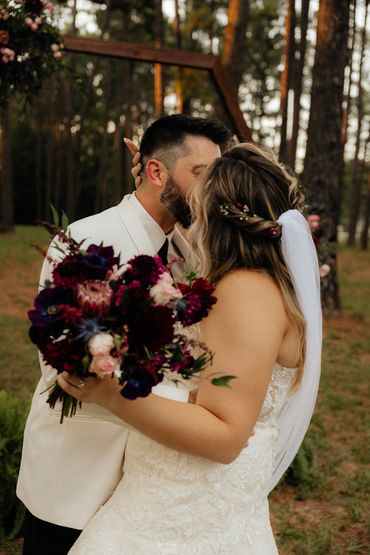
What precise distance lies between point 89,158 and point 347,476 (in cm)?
3471

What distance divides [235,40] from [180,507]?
12.8 metres

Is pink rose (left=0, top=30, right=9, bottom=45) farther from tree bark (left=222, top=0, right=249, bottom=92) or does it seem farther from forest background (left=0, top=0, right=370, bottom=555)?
tree bark (left=222, top=0, right=249, bottom=92)

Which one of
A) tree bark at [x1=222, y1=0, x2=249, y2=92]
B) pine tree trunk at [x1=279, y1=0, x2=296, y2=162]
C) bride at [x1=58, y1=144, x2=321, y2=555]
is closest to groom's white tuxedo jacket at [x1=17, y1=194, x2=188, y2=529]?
bride at [x1=58, y1=144, x2=321, y2=555]

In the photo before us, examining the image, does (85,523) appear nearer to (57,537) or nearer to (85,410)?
(57,537)

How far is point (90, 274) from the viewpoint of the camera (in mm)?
1663

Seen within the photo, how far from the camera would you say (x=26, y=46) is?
5355mm

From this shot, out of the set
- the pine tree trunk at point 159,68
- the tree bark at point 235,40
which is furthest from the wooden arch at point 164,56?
the pine tree trunk at point 159,68

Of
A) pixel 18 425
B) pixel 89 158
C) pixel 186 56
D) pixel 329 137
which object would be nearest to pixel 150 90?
pixel 89 158

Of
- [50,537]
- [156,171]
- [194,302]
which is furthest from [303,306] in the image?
[50,537]

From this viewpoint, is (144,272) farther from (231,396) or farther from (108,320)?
(231,396)

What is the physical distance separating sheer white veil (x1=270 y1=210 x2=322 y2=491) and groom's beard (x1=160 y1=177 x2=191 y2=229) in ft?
2.71

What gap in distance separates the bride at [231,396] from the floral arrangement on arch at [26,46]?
358 cm

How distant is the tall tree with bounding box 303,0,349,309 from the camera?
1162cm

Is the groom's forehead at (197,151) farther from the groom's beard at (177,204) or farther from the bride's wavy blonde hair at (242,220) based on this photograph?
the bride's wavy blonde hair at (242,220)
